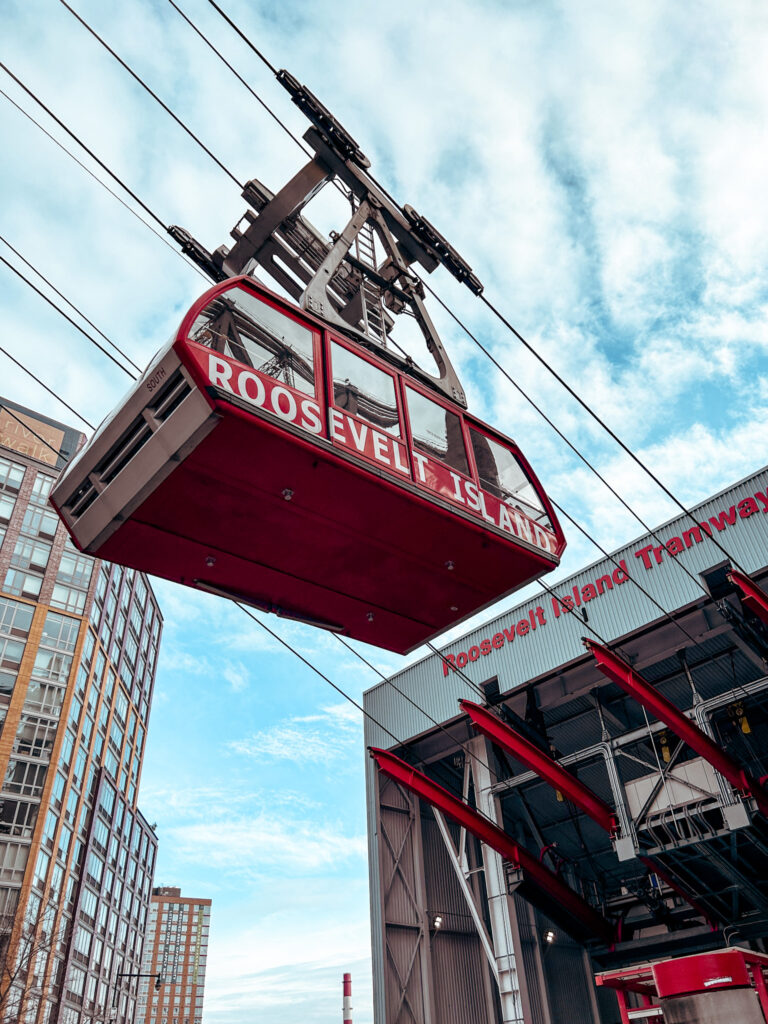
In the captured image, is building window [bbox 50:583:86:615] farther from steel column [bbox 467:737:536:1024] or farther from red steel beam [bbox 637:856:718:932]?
red steel beam [bbox 637:856:718:932]

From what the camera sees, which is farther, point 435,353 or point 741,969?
point 435,353

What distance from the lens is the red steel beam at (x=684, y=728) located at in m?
20.3

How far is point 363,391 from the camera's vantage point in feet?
30.0

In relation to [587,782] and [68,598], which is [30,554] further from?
[587,782]

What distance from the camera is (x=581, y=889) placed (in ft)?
105

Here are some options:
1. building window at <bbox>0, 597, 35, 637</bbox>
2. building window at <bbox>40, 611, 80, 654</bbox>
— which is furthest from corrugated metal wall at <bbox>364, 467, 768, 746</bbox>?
building window at <bbox>0, 597, 35, 637</bbox>

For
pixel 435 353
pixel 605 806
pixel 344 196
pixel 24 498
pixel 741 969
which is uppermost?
pixel 24 498

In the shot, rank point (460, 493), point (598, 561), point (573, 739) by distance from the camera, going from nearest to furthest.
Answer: point (460, 493), point (598, 561), point (573, 739)

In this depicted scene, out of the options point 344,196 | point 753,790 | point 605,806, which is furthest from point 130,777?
point 344,196

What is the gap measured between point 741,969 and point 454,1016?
21.3m

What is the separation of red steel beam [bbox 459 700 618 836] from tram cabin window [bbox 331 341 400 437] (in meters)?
15.1

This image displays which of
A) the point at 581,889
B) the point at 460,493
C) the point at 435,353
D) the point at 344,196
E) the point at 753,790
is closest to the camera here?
the point at 460,493

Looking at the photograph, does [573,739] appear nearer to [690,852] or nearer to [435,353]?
[690,852]

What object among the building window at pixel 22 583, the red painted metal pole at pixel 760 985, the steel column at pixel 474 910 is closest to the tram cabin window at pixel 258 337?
the red painted metal pole at pixel 760 985
